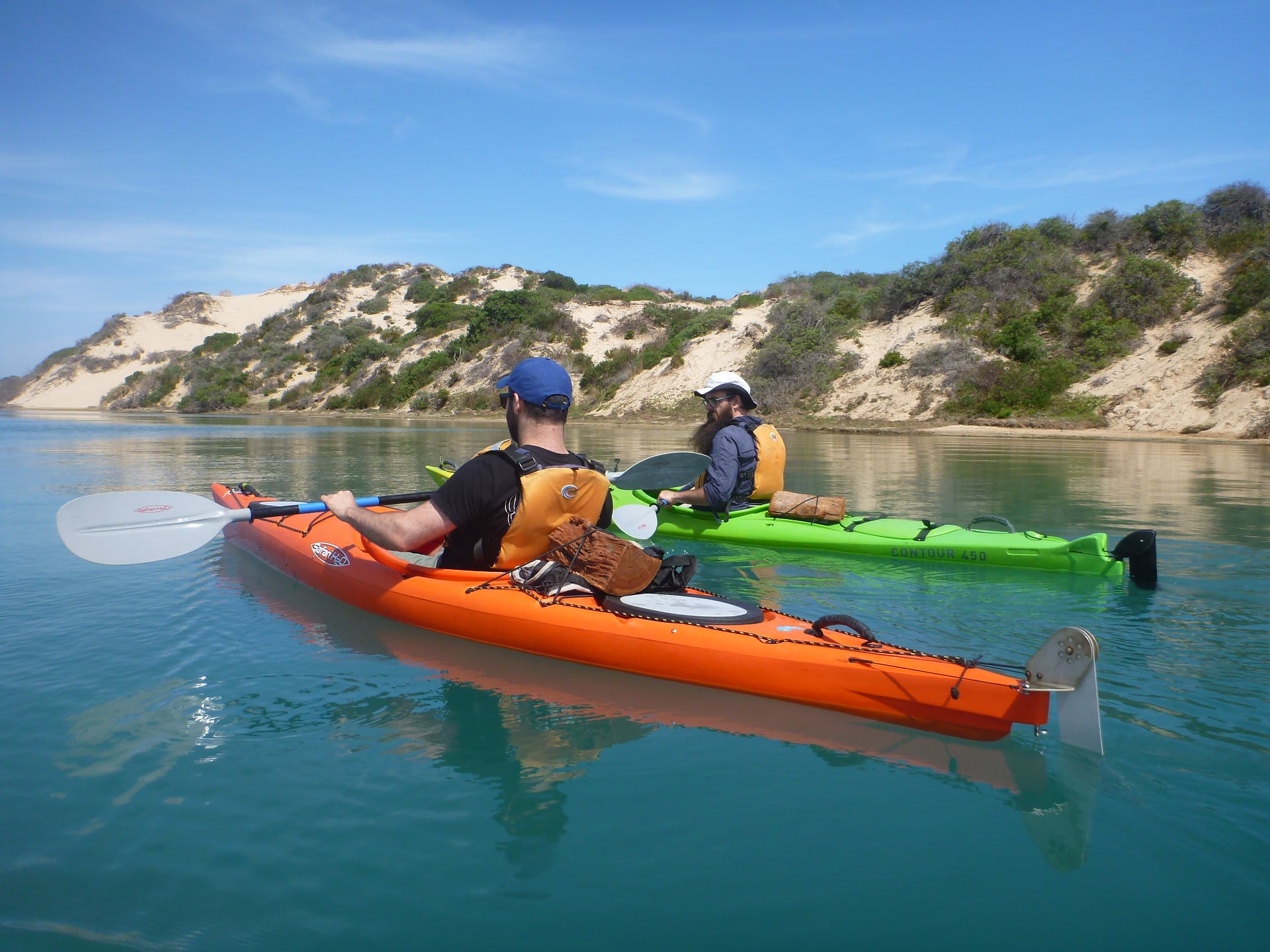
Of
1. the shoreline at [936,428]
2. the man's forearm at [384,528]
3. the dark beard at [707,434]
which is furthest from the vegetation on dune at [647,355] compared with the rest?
the man's forearm at [384,528]

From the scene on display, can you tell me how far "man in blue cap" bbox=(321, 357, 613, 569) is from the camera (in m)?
3.93

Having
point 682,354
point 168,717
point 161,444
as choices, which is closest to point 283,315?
point 682,354

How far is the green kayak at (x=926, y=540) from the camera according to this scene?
5.82 metres

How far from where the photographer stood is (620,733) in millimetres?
3482

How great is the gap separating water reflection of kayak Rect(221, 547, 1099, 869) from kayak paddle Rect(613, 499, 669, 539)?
2.63m

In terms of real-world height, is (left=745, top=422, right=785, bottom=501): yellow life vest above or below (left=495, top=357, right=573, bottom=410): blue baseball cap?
below

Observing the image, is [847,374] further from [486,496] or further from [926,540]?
[486,496]

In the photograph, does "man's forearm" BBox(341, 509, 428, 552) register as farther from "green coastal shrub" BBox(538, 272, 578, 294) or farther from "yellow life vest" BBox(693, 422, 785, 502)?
"green coastal shrub" BBox(538, 272, 578, 294)

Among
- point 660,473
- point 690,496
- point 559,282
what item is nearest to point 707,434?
point 690,496

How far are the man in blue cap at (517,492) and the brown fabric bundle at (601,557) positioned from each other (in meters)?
0.09

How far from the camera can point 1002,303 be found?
2498 centimetres

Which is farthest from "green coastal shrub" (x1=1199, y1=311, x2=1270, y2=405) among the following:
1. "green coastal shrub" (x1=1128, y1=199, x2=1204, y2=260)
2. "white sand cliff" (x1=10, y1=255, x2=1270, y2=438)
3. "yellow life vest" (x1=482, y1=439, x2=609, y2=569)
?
"yellow life vest" (x1=482, y1=439, x2=609, y2=569)

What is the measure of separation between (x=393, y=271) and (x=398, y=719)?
5364 cm

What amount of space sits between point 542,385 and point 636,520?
125 inches
